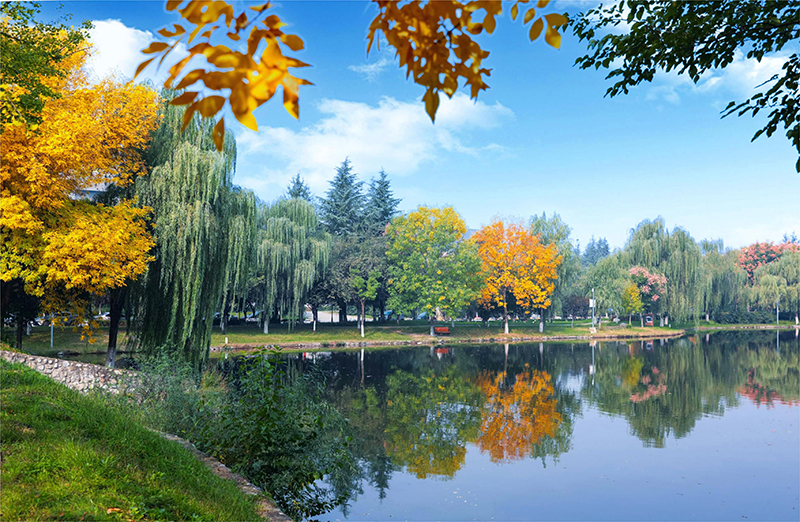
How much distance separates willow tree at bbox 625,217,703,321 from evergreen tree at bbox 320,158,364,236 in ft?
80.2

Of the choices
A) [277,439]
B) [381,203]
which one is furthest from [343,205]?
[277,439]

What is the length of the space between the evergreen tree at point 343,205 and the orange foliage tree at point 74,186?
30.8 m

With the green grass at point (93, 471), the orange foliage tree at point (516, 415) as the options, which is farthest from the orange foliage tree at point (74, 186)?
the orange foliage tree at point (516, 415)

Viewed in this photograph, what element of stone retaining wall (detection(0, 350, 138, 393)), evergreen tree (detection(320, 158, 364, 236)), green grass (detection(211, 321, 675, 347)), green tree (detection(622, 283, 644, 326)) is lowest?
green grass (detection(211, 321, 675, 347))

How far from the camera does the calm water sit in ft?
26.5

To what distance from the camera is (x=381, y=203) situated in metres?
45.7

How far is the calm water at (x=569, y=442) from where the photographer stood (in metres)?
8.08

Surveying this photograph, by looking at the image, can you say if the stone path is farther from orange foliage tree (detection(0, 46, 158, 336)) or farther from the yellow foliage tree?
orange foliage tree (detection(0, 46, 158, 336))

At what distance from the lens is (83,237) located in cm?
1223

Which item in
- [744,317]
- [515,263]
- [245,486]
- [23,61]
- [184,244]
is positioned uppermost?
[23,61]

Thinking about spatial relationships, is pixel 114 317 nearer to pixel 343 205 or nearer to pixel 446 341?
pixel 446 341

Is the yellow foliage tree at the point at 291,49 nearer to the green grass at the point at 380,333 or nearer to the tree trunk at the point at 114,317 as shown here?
the tree trunk at the point at 114,317

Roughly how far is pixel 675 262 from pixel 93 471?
1729 inches

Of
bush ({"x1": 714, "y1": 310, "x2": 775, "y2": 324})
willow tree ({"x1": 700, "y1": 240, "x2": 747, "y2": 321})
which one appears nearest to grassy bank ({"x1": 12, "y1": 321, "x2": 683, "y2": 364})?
willow tree ({"x1": 700, "y1": 240, "x2": 747, "y2": 321})
